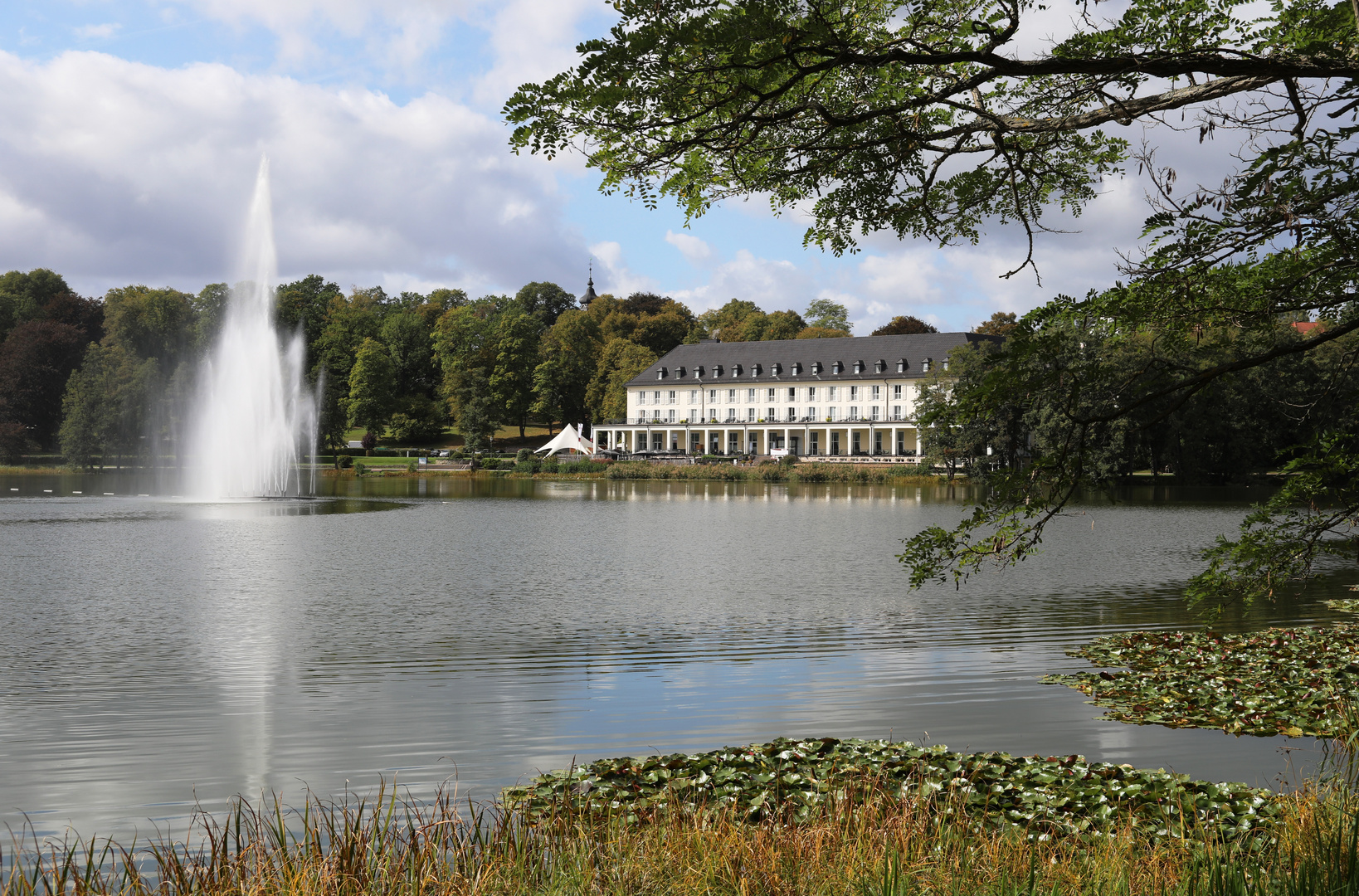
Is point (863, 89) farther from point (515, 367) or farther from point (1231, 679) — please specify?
point (515, 367)

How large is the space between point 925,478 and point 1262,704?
56812 mm

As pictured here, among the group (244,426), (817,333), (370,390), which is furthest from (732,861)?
(817,333)

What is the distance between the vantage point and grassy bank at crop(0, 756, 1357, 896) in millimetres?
4465

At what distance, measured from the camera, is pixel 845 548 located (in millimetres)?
25703

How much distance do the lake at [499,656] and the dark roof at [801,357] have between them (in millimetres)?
67272

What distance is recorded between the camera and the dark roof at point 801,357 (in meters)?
94.6

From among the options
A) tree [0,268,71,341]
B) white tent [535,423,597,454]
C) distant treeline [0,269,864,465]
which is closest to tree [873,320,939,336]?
distant treeline [0,269,864,465]

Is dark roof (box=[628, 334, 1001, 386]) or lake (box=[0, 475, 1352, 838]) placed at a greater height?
dark roof (box=[628, 334, 1001, 386])

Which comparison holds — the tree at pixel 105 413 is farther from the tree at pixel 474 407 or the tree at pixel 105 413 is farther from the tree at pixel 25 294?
the tree at pixel 474 407

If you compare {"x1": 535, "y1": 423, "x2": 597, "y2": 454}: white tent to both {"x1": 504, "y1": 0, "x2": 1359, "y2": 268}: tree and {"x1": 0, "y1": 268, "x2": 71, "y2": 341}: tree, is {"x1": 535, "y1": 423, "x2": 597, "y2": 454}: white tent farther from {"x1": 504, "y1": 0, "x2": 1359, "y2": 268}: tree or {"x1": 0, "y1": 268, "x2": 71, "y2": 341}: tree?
{"x1": 504, "y1": 0, "x2": 1359, "y2": 268}: tree

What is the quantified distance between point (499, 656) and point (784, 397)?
90024 mm

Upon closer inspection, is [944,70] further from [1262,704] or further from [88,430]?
[88,430]

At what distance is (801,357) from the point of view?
332ft

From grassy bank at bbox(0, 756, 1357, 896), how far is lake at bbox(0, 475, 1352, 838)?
5.54ft
